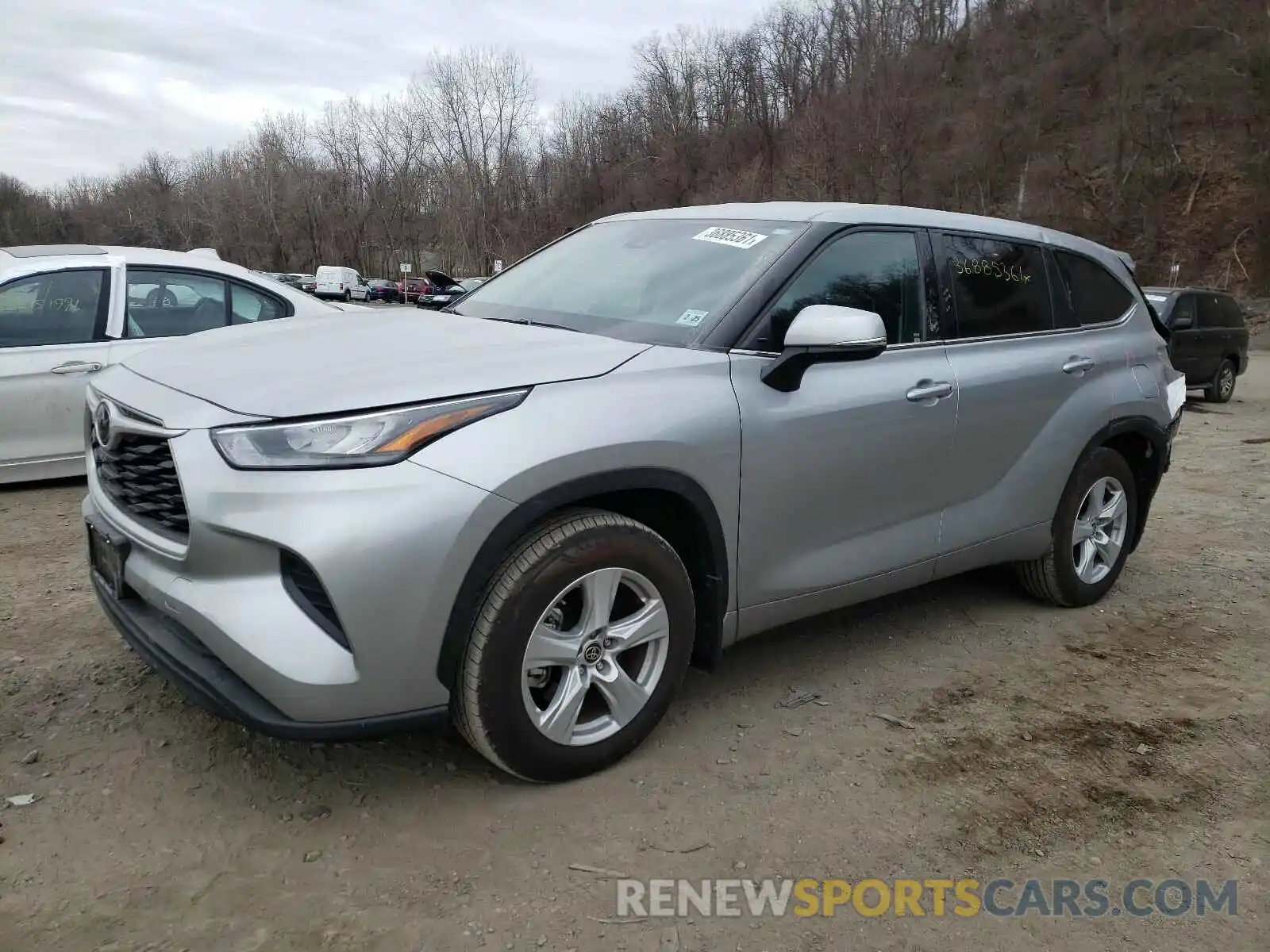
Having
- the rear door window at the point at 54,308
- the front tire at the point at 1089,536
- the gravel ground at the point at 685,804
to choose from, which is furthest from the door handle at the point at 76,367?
the front tire at the point at 1089,536

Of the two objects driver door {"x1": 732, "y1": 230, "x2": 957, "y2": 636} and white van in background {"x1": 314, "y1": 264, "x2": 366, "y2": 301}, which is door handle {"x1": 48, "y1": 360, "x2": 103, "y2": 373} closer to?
driver door {"x1": 732, "y1": 230, "x2": 957, "y2": 636}

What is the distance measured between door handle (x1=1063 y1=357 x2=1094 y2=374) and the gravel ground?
4.04 feet

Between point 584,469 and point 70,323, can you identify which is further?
point 70,323

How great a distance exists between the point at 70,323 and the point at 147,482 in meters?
4.09

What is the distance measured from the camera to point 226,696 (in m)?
2.33

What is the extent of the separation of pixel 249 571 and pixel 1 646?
2.00m

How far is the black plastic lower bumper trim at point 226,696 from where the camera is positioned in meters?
2.30

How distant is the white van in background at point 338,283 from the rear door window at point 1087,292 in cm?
4253

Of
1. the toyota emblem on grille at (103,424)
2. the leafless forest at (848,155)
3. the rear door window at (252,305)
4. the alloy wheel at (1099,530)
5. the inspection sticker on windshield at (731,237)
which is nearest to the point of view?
the toyota emblem on grille at (103,424)

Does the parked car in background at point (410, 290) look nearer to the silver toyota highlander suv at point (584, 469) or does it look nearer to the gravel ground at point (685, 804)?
the silver toyota highlander suv at point (584, 469)

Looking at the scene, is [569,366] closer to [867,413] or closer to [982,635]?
[867,413]

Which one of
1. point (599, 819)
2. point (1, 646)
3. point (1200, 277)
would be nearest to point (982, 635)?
point (599, 819)

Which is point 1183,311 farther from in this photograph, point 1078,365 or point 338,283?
point 338,283

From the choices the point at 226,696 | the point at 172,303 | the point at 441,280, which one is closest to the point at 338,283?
the point at 441,280
